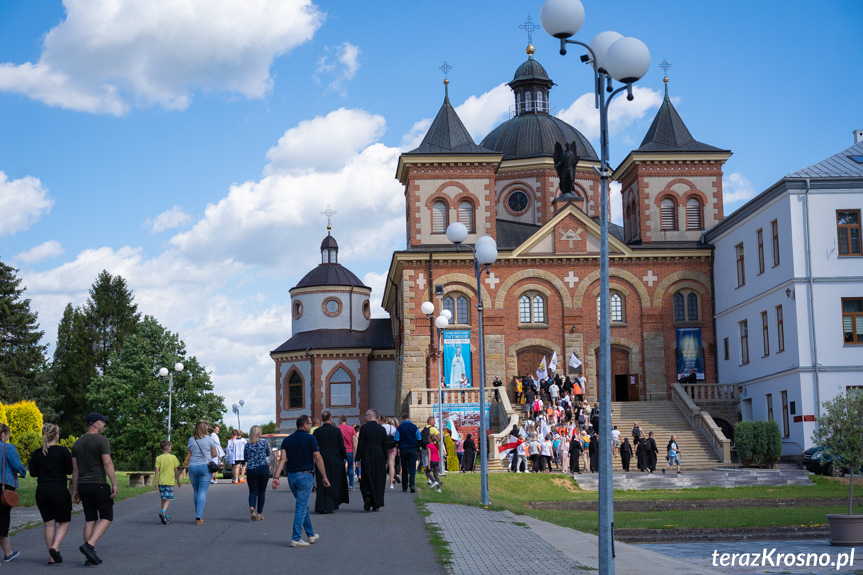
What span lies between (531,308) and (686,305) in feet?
24.3

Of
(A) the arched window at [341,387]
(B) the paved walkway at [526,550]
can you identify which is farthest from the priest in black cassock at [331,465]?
(A) the arched window at [341,387]

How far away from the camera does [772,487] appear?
1331 inches

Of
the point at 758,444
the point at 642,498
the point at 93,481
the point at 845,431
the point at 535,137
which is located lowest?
the point at 642,498

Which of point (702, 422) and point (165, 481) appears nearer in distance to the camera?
point (165, 481)

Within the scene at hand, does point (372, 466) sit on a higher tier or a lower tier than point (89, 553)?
higher

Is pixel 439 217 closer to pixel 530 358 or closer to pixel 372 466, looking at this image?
pixel 530 358

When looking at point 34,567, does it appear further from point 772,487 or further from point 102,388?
point 102,388

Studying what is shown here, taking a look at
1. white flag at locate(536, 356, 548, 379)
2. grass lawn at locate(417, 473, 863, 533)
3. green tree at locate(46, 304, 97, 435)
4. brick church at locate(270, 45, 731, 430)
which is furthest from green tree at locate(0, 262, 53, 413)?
grass lawn at locate(417, 473, 863, 533)

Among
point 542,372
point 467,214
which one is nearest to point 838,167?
point 542,372

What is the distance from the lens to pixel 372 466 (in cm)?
2080

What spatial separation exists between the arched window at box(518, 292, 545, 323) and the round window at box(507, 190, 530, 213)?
8624mm

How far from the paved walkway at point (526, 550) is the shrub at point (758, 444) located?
20.2 m

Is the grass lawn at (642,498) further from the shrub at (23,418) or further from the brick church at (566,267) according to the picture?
the shrub at (23,418)

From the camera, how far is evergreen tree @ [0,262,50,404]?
211 feet
